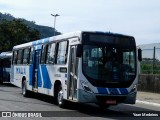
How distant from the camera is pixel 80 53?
15.6m

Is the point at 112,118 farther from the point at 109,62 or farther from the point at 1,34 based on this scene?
the point at 1,34

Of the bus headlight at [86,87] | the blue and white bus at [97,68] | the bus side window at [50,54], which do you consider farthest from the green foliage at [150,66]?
the bus headlight at [86,87]

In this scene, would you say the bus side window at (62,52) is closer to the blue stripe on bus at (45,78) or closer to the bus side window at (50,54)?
the bus side window at (50,54)

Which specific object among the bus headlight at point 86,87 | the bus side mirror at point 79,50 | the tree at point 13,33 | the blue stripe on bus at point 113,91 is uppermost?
the tree at point 13,33

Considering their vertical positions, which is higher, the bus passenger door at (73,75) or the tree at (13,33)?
the tree at (13,33)

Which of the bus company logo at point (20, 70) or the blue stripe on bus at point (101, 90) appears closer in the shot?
the blue stripe on bus at point (101, 90)

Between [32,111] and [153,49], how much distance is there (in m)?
15.1

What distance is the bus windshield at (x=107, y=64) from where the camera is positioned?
1583cm

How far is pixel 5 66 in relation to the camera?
129ft

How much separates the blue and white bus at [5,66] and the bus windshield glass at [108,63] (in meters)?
23.7

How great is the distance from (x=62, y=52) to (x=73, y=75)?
5.85 ft

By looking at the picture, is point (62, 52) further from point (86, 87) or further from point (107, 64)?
point (86, 87)

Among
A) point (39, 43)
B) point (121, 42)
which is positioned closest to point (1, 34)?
point (39, 43)

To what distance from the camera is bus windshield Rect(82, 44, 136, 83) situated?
15828 millimetres
